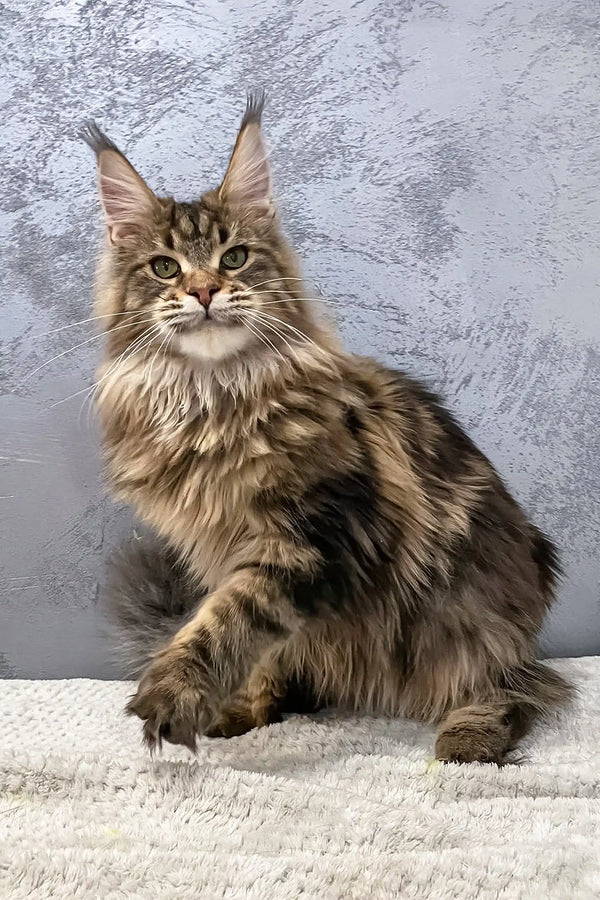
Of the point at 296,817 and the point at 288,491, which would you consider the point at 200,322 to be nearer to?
the point at 288,491

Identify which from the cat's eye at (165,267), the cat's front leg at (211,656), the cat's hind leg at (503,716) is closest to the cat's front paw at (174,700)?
the cat's front leg at (211,656)

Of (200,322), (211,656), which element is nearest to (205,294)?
(200,322)

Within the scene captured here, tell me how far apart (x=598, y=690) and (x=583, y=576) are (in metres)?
0.38

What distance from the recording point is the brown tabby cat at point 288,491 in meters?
1.33

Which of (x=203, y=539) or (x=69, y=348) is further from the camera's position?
(x=69, y=348)

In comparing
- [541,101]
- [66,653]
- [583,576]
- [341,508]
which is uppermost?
[541,101]

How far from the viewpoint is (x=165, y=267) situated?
4.71 ft

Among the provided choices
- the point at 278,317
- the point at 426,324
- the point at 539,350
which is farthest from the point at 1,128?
the point at 539,350

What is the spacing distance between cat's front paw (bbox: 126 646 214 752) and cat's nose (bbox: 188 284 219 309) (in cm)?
57

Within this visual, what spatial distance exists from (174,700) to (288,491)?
395mm

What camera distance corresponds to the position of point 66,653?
6.50 ft

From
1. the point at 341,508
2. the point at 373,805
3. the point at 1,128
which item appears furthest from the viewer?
the point at 1,128

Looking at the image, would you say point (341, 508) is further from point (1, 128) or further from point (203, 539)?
point (1, 128)

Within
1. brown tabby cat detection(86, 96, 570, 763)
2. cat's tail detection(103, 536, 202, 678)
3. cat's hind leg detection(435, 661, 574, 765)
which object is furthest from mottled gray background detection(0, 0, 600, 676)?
cat's hind leg detection(435, 661, 574, 765)
